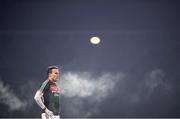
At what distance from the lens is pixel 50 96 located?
528cm

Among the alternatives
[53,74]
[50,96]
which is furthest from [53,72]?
[50,96]

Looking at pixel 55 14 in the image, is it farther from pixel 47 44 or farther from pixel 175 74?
pixel 175 74

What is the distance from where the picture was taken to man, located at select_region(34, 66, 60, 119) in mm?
5191

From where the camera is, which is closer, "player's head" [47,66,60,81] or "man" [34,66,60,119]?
"man" [34,66,60,119]

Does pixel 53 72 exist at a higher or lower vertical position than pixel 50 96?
higher

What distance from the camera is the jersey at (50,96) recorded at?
5250 mm

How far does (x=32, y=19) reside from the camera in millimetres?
16016

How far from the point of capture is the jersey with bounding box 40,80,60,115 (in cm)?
525

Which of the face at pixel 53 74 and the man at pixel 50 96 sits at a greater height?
the face at pixel 53 74

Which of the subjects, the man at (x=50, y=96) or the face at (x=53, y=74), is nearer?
the man at (x=50, y=96)

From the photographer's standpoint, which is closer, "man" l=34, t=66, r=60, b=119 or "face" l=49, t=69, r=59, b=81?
"man" l=34, t=66, r=60, b=119

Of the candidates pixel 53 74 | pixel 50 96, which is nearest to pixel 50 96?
pixel 50 96

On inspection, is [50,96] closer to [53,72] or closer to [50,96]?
[50,96]

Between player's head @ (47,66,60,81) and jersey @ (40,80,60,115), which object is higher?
player's head @ (47,66,60,81)
